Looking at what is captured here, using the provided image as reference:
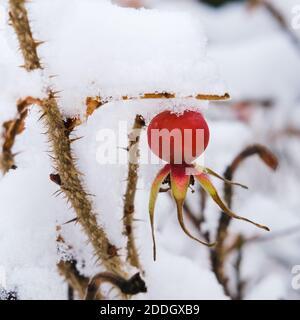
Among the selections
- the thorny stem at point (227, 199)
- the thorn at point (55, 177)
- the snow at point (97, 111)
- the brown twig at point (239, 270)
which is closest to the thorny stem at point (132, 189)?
the snow at point (97, 111)

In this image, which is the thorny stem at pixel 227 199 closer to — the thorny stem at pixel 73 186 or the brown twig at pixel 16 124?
the thorny stem at pixel 73 186

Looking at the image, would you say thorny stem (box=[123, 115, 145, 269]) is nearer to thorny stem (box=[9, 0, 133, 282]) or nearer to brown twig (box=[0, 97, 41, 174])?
thorny stem (box=[9, 0, 133, 282])

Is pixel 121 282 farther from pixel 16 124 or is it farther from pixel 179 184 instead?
pixel 16 124

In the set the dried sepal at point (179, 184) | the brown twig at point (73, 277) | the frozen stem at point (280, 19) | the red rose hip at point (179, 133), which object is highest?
the frozen stem at point (280, 19)

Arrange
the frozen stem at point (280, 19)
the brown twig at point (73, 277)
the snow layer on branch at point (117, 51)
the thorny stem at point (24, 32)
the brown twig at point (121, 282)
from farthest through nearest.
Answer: the frozen stem at point (280, 19) → the brown twig at point (73, 277) → the brown twig at point (121, 282) → the snow layer on branch at point (117, 51) → the thorny stem at point (24, 32)

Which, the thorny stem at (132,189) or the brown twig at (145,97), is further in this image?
the thorny stem at (132,189)

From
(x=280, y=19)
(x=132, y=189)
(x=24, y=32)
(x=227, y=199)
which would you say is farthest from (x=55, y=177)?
(x=280, y=19)
